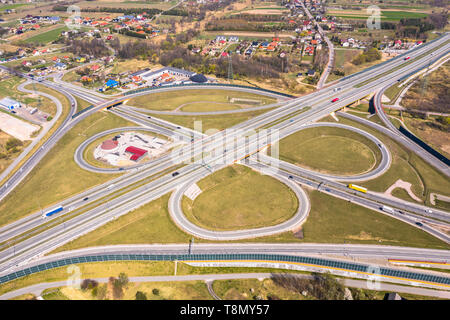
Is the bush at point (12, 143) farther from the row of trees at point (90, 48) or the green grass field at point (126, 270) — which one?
the row of trees at point (90, 48)

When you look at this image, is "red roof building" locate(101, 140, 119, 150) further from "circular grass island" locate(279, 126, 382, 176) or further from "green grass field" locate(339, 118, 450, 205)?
"green grass field" locate(339, 118, 450, 205)

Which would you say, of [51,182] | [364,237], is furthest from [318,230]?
[51,182]

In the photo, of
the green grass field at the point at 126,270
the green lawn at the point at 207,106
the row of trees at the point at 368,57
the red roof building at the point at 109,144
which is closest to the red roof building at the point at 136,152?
the red roof building at the point at 109,144

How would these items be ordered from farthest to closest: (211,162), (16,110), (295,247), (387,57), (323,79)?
(387,57), (323,79), (16,110), (211,162), (295,247)
